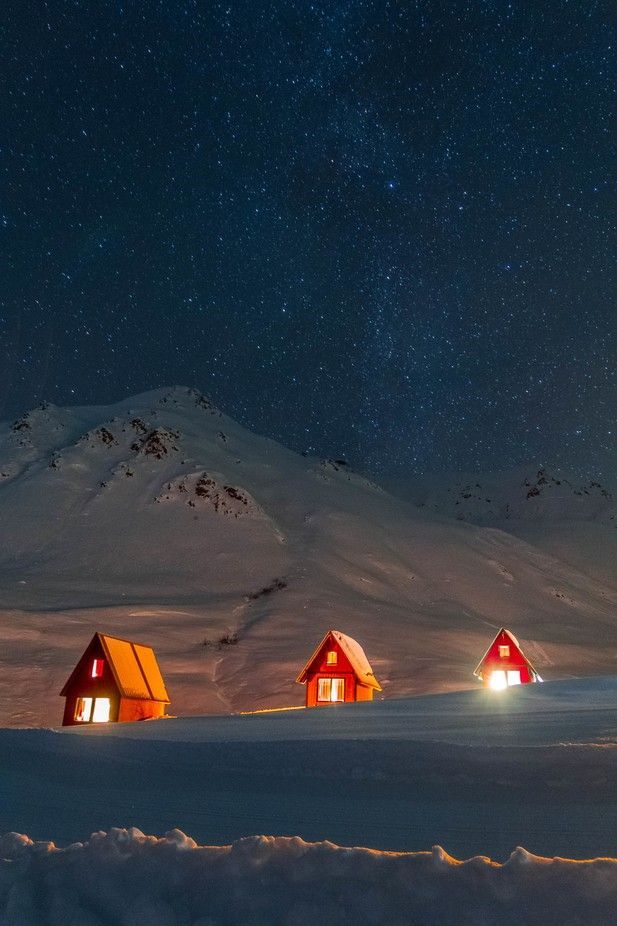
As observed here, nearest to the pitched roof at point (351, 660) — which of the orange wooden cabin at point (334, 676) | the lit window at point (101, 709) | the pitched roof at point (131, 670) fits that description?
the orange wooden cabin at point (334, 676)

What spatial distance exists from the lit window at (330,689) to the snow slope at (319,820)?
18735mm

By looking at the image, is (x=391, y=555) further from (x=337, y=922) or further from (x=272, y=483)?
(x=337, y=922)

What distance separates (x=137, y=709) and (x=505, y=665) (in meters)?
15.9

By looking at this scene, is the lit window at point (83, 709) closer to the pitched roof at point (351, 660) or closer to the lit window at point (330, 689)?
the pitched roof at point (351, 660)

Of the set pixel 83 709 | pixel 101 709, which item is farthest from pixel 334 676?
pixel 83 709

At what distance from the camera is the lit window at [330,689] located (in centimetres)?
2842

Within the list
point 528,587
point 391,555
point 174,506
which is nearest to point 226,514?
point 174,506

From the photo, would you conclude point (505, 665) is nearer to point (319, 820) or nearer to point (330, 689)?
point (330, 689)

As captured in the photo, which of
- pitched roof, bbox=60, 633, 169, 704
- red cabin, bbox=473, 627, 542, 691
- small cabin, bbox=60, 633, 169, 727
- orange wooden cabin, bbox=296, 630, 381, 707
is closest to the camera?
small cabin, bbox=60, 633, 169, 727

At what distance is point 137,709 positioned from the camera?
25.1m

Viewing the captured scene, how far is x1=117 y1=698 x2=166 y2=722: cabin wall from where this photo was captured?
24.5 metres

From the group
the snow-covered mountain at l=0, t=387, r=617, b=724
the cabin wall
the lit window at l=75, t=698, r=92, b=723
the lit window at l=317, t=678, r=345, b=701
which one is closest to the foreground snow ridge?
the cabin wall

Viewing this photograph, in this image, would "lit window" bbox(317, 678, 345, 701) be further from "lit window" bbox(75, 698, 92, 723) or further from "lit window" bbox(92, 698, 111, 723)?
"lit window" bbox(75, 698, 92, 723)

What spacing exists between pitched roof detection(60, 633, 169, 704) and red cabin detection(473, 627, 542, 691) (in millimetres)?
14138
